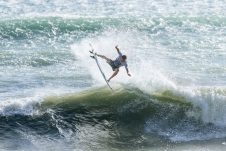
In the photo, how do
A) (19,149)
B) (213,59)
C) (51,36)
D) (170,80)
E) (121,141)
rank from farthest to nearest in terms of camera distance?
(51,36), (213,59), (170,80), (121,141), (19,149)

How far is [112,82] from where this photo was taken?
2664 cm

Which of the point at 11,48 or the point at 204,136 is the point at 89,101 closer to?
the point at 204,136

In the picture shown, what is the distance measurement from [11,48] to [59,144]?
1230cm

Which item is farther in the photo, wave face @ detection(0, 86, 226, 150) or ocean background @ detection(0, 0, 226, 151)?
ocean background @ detection(0, 0, 226, 151)

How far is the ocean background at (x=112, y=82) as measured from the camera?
73.7 feet

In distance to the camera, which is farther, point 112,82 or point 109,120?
point 112,82

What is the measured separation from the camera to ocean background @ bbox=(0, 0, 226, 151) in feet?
73.7

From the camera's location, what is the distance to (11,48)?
107ft

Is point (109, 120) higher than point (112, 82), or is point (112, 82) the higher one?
point (112, 82)

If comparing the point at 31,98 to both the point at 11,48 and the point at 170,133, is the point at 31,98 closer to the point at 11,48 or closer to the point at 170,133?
the point at 170,133

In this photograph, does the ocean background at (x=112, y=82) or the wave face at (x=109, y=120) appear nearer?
the wave face at (x=109, y=120)

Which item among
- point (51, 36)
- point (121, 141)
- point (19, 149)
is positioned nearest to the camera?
point (19, 149)

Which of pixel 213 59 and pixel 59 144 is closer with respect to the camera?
pixel 59 144

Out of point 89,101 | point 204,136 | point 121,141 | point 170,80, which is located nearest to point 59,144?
point 121,141
